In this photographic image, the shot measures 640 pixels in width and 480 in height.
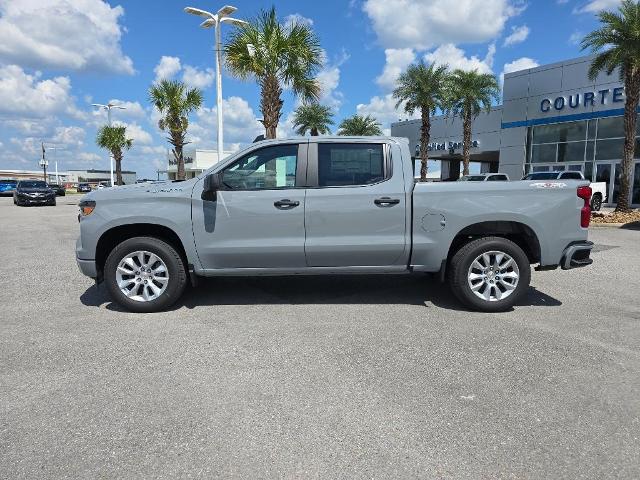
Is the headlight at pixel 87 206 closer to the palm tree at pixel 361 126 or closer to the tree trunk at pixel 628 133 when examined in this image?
the tree trunk at pixel 628 133

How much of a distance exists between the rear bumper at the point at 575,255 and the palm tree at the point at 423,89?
24.1 m

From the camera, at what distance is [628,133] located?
1822cm

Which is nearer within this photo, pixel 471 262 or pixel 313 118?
pixel 471 262

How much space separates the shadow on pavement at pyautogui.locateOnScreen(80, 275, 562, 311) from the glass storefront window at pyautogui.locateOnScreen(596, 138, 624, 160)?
22.7 metres

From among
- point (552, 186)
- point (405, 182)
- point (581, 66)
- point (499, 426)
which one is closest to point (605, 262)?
point (552, 186)

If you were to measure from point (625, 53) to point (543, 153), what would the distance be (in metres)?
11.7

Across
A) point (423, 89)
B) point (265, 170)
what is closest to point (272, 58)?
point (265, 170)

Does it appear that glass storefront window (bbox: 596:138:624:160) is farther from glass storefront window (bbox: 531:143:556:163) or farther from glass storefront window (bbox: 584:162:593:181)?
glass storefront window (bbox: 531:143:556:163)

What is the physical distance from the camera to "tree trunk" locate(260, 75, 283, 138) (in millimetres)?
15891

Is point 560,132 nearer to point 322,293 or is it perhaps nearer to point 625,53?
point 625,53

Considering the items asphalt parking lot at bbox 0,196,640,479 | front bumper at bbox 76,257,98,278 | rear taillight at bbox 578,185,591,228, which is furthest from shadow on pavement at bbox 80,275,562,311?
rear taillight at bbox 578,185,591,228

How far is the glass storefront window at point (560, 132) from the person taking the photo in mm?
26156

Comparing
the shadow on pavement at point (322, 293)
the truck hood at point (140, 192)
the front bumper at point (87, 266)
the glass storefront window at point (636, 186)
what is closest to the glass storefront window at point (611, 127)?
the glass storefront window at point (636, 186)

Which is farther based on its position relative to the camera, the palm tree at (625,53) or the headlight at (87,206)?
the palm tree at (625,53)
